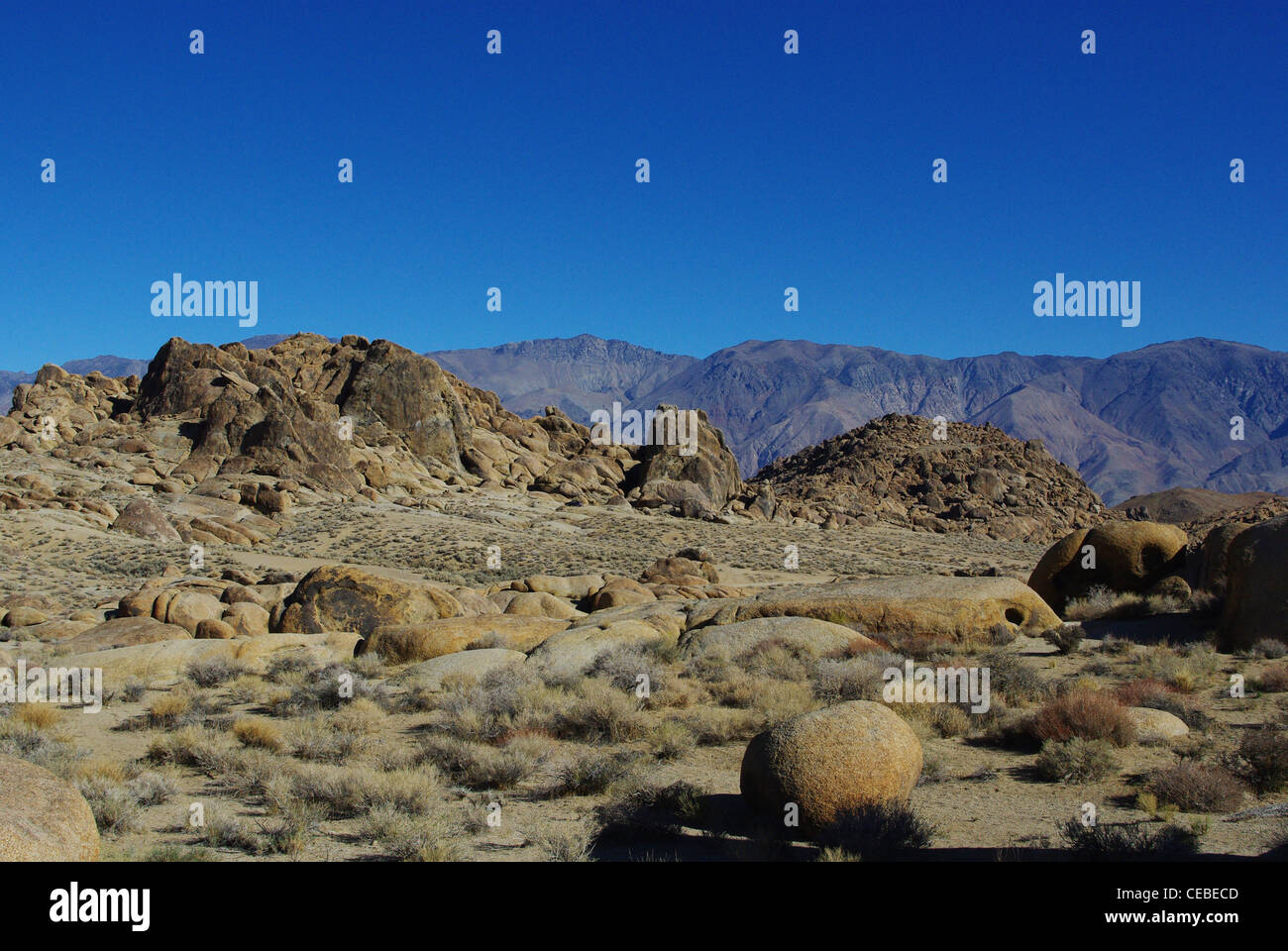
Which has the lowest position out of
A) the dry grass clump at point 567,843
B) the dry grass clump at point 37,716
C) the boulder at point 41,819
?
the dry grass clump at point 567,843

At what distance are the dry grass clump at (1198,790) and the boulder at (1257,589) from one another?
20.7 ft

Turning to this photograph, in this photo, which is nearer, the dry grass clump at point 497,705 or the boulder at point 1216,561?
the dry grass clump at point 497,705

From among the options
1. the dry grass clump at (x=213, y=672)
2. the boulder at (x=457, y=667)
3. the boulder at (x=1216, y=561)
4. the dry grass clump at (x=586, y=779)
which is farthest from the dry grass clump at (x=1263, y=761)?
the dry grass clump at (x=213, y=672)

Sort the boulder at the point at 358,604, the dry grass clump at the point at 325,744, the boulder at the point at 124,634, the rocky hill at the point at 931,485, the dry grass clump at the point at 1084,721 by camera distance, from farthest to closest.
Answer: the rocky hill at the point at 931,485 → the boulder at the point at 358,604 → the boulder at the point at 124,634 → the dry grass clump at the point at 325,744 → the dry grass clump at the point at 1084,721

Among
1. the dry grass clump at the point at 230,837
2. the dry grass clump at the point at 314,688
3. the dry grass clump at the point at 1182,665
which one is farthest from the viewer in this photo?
the dry grass clump at the point at 314,688

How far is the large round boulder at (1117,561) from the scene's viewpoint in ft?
57.6

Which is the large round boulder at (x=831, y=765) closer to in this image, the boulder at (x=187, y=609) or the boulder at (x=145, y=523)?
the boulder at (x=187, y=609)

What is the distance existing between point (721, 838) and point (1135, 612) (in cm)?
1171

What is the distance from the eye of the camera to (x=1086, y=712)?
8.91 m

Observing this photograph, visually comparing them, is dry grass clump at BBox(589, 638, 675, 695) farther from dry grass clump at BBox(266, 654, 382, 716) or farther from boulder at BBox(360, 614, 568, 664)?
dry grass clump at BBox(266, 654, 382, 716)

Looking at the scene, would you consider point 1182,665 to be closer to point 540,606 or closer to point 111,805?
point 111,805
